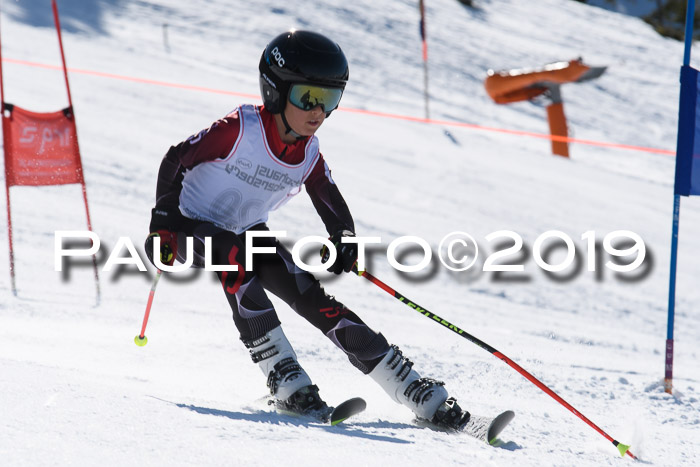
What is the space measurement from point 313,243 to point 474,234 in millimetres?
1770

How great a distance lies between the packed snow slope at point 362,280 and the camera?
252cm

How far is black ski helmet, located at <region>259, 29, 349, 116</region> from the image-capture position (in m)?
2.95

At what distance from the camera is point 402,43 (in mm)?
16703

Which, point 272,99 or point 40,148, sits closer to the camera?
point 272,99

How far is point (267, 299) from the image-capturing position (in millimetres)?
3068

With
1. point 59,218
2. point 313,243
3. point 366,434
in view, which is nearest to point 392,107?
point 313,243

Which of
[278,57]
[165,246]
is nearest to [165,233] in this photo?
[165,246]

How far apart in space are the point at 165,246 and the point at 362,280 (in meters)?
3.54

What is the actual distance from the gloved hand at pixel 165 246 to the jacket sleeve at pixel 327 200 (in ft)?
2.09

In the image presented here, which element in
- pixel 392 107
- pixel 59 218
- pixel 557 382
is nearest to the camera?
pixel 557 382

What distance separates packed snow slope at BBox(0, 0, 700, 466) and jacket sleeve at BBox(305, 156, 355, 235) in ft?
2.57

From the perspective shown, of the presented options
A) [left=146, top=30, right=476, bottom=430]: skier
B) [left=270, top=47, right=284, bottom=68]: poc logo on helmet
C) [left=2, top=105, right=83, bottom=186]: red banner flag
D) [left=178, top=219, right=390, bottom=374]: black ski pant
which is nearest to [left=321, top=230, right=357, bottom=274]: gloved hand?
[left=146, top=30, right=476, bottom=430]: skier

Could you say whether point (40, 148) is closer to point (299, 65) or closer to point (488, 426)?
point (299, 65)

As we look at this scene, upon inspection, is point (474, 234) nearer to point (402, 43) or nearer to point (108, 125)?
point (108, 125)
